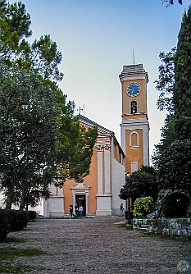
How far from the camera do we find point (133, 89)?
168 ft

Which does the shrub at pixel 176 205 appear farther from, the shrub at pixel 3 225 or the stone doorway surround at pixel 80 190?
the stone doorway surround at pixel 80 190

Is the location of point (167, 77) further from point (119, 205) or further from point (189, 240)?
point (119, 205)

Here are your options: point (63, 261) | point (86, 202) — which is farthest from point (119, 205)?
point (63, 261)

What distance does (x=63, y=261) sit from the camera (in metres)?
7.54

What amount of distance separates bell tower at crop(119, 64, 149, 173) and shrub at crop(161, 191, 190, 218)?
3712 centimetres

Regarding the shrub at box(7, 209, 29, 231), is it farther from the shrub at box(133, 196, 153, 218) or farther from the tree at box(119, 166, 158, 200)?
the tree at box(119, 166, 158, 200)

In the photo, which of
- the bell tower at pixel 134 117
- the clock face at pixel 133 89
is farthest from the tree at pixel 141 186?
the clock face at pixel 133 89

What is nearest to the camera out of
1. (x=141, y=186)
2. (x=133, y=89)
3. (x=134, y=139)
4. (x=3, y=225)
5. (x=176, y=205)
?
(x=3, y=225)

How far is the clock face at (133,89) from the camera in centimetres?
5119

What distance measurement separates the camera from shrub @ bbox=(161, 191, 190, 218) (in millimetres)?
13219

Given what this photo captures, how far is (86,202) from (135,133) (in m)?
11.7

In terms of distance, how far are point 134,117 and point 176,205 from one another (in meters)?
38.3

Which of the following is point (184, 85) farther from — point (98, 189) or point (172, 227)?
point (98, 189)

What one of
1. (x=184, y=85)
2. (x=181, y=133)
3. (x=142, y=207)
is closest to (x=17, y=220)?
(x=142, y=207)
